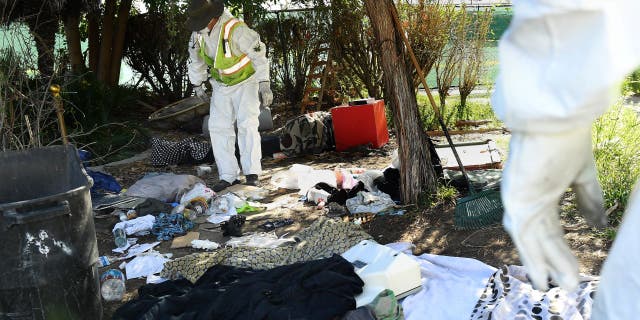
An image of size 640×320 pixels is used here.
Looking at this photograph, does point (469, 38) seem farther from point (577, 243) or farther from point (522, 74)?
point (522, 74)

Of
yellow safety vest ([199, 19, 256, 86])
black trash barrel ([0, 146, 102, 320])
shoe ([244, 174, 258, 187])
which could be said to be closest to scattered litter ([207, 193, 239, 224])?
shoe ([244, 174, 258, 187])

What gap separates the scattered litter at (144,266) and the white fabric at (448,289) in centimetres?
191

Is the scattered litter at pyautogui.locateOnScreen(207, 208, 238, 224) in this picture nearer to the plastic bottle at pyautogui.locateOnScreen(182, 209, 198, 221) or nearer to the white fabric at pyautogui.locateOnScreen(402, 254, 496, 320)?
the plastic bottle at pyautogui.locateOnScreen(182, 209, 198, 221)

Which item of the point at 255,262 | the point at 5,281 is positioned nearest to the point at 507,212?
the point at 5,281

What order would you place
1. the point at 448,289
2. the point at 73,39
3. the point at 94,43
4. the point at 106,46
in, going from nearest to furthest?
the point at 448,289
the point at 73,39
the point at 106,46
the point at 94,43

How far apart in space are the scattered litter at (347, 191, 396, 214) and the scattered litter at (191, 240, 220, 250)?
122cm

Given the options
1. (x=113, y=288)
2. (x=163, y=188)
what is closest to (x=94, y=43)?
(x=163, y=188)

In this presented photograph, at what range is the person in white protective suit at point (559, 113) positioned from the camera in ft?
4.63

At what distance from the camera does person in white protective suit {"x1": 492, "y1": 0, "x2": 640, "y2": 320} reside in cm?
141

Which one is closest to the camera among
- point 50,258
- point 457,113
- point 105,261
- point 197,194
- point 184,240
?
point 50,258

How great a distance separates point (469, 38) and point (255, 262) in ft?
23.0

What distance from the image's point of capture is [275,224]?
5.94 meters

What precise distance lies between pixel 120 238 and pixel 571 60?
4.77m

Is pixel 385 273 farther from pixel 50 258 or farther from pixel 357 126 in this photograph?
pixel 357 126
